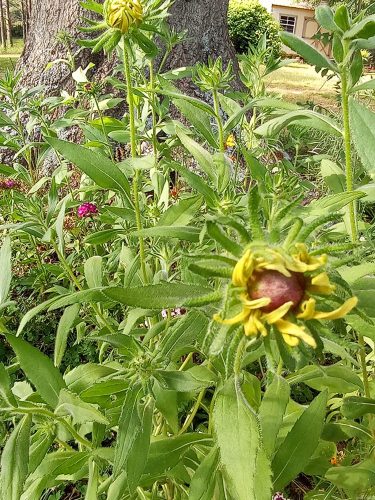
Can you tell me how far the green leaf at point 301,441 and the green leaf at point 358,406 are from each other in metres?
0.10

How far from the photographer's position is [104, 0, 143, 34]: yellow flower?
1027 millimetres

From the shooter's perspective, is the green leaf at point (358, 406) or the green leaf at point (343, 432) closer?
the green leaf at point (358, 406)

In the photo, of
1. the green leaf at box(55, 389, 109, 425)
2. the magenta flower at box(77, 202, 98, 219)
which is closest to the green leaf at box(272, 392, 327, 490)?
the green leaf at box(55, 389, 109, 425)

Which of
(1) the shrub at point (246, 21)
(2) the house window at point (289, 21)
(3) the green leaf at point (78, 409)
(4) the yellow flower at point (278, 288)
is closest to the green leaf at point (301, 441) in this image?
(3) the green leaf at point (78, 409)

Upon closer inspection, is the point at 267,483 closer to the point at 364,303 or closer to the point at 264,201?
the point at 364,303

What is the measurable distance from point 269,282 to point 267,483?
39 centimetres

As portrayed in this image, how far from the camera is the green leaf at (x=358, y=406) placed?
101 centimetres

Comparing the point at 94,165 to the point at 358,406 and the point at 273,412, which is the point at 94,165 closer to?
the point at 273,412

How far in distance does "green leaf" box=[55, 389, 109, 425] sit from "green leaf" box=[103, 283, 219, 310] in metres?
0.30

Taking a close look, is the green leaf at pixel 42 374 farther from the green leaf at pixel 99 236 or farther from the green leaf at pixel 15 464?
the green leaf at pixel 99 236

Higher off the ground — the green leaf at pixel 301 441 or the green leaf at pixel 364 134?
the green leaf at pixel 364 134

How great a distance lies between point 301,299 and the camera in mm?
580

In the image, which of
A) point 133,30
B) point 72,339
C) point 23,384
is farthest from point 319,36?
point 23,384

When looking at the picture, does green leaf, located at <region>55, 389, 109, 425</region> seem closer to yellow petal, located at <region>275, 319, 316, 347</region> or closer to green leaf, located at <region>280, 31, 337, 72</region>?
yellow petal, located at <region>275, 319, 316, 347</region>
